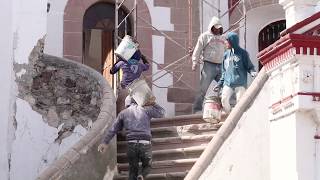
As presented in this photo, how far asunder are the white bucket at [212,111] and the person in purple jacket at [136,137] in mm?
1060

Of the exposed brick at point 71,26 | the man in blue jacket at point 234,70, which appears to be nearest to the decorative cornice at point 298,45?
the man in blue jacket at point 234,70

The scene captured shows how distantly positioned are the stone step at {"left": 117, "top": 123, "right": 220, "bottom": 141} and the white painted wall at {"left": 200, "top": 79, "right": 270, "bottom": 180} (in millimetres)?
2370

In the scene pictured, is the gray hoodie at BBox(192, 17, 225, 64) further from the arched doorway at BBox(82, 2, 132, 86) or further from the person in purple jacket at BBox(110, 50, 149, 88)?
the arched doorway at BBox(82, 2, 132, 86)

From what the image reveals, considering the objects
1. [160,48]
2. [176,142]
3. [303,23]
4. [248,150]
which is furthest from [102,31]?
[303,23]

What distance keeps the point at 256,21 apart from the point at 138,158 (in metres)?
7.82

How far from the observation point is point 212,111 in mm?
11711

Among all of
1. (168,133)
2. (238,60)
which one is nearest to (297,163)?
(238,60)

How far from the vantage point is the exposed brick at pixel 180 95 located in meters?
16.2

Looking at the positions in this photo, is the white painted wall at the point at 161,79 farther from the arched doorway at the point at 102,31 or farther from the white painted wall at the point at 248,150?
the white painted wall at the point at 248,150

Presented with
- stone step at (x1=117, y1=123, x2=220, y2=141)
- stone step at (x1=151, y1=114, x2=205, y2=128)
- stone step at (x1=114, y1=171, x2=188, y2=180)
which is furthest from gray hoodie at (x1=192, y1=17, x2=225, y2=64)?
stone step at (x1=114, y1=171, x2=188, y2=180)

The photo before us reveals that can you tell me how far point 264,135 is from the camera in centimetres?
Answer: 916

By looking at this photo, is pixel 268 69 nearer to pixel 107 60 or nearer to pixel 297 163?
pixel 297 163

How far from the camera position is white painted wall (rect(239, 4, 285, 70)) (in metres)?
17.5

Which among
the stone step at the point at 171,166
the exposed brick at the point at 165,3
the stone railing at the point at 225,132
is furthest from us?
the exposed brick at the point at 165,3
